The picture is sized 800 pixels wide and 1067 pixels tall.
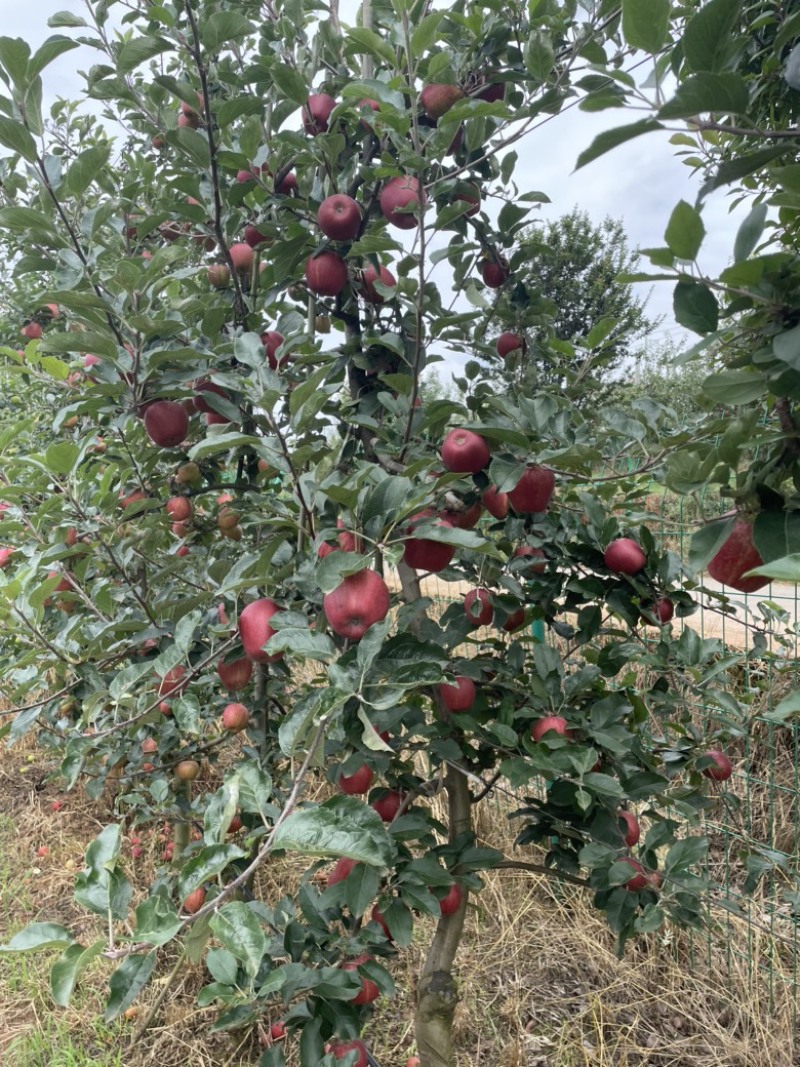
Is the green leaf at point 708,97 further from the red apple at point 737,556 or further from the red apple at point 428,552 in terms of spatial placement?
the red apple at point 428,552

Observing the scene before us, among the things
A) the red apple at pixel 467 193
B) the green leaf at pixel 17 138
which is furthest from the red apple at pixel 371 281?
the green leaf at pixel 17 138

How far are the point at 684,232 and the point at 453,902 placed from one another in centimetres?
119

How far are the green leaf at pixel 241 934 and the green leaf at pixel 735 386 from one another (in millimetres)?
600

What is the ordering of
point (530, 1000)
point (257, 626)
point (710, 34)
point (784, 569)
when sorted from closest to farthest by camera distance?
point (784, 569) < point (710, 34) < point (257, 626) < point (530, 1000)

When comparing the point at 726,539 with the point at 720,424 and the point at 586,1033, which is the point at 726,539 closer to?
the point at 720,424

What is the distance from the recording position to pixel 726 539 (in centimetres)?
67

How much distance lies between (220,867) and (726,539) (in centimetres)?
55

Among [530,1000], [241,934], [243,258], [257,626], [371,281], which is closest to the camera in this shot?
→ [241,934]

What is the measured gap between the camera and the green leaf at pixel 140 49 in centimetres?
114

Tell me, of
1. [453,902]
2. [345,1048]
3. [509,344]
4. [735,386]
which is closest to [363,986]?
[345,1048]

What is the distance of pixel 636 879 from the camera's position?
1.17 meters

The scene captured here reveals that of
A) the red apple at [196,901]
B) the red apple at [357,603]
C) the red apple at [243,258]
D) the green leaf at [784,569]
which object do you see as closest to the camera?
the green leaf at [784,569]

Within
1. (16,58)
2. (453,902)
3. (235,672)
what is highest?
(16,58)

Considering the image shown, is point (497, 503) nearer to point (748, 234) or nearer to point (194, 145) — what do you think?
point (748, 234)
